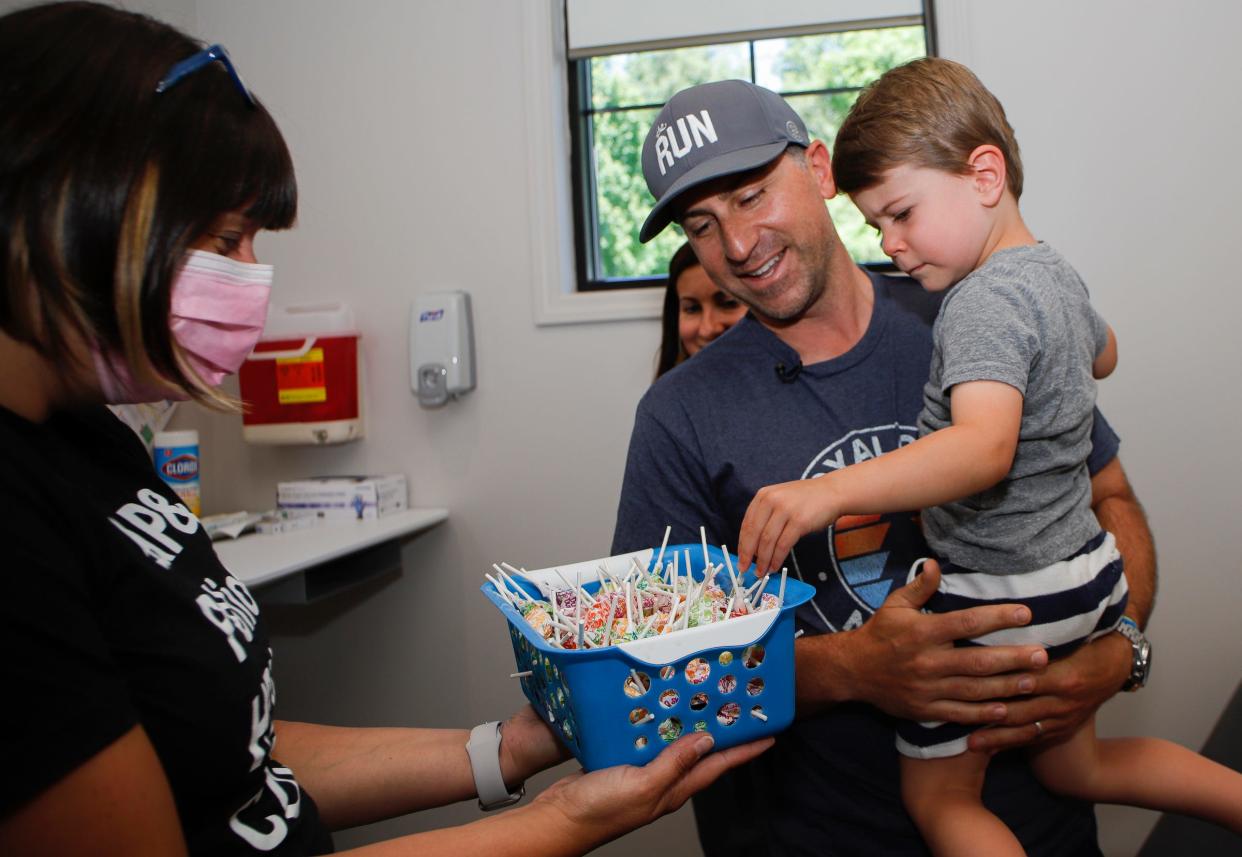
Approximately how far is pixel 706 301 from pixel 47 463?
5.17 feet

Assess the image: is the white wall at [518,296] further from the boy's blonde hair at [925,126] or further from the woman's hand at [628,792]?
the woman's hand at [628,792]

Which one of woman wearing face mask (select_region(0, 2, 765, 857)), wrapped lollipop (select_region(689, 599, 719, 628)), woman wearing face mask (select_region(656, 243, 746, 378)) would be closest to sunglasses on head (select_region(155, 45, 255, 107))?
woman wearing face mask (select_region(0, 2, 765, 857))

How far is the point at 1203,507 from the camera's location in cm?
226

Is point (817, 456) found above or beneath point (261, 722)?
above

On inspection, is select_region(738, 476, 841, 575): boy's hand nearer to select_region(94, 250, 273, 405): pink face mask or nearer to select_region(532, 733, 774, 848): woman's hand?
select_region(532, 733, 774, 848): woman's hand

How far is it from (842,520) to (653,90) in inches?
72.3

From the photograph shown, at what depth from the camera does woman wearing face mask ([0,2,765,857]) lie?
566mm

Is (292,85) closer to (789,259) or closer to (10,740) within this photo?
(789,259)

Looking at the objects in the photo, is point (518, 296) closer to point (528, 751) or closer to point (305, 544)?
point (305, 544)

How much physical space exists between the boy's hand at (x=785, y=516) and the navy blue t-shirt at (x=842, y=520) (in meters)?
0.37

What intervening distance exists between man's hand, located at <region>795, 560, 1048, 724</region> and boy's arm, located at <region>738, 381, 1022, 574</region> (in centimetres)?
21

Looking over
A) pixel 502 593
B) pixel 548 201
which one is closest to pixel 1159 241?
pixel 548 201

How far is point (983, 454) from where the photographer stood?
0.92 metres

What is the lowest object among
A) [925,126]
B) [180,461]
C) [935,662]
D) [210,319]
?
[935,662]
